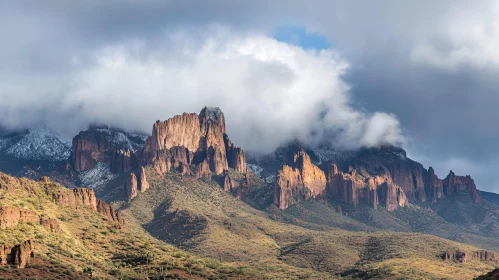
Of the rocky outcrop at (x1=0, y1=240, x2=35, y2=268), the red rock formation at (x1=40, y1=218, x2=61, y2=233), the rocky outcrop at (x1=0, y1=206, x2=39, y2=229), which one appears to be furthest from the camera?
the red rock formation at (x1=40, y1=218, x2=61, y2=233)

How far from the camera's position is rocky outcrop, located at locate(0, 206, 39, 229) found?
131m

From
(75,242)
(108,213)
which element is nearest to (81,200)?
(108,213)

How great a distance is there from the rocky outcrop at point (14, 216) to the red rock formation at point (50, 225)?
140 cm

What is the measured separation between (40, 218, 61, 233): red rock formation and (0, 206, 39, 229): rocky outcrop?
1403 millimetres

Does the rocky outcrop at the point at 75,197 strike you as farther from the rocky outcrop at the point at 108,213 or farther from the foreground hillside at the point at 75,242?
the rocky outcrop at the point at 108,213

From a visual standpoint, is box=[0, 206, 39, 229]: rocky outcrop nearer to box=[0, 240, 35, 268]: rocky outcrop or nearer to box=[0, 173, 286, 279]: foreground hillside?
box=[0, 173, 286, 279]: foreground hillside

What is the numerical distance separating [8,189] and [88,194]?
87.7ft

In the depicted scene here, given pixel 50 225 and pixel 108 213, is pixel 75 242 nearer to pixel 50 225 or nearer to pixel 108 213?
pixel 50 225

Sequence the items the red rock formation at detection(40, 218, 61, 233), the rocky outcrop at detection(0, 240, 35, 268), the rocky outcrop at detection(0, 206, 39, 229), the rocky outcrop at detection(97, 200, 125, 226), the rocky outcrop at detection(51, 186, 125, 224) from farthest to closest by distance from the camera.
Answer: the rocky outcrop at detection(97, 200, 125, 226), the rocky outcrop at detection(51, 186, 125, 224), the red rock formation at detection(40, 218, 61, 233), the rocky outcrop at detection(0, 206, 39, 229), the rocky outcrop at detection(0, 240, 35, 268)

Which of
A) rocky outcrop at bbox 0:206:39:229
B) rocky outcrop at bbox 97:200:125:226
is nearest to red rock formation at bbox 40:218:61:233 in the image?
rocky outcrop at bbox 0:206:39:229

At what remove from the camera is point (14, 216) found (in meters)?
135

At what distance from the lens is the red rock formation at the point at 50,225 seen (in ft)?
472

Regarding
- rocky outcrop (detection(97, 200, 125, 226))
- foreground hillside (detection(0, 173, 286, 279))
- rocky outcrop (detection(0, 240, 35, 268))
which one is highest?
rocky outcrop (detection(97, 200, 125, 226))

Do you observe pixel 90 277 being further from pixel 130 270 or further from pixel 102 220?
pixel 102 220
